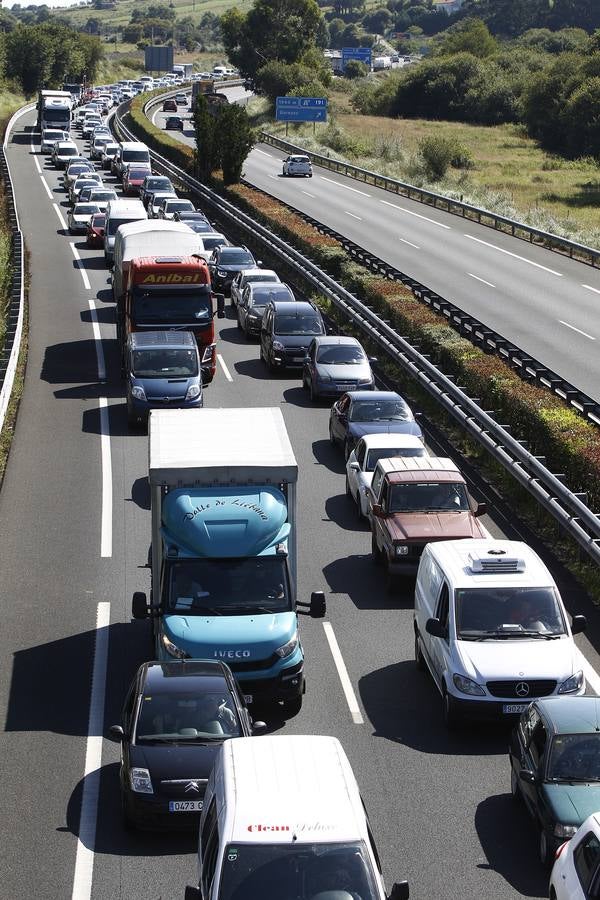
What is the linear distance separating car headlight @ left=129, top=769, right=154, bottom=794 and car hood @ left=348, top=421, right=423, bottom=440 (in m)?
13.5

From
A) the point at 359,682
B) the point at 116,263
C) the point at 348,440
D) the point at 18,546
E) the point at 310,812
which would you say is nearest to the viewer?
the point at 310,812

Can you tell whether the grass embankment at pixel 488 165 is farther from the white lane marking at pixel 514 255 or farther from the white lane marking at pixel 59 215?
the white lane marking at pixel 59 215

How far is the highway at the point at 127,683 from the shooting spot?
1231 cm

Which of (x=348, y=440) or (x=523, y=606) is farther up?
(x=523, y=606)

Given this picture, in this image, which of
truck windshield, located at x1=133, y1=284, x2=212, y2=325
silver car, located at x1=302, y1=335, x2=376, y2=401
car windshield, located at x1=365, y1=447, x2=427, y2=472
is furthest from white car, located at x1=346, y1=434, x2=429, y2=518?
truck windshield, located at x1=133, y1=284, x2=212, y2=325

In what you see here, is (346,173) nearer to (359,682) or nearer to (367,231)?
(367,231)

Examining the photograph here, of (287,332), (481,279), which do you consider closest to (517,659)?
(287,332)

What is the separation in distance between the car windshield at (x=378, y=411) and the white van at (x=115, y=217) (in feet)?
75.5

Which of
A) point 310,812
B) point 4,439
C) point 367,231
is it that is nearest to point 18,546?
point 4,439

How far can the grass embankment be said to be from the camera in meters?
70.8

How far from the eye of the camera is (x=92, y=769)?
46.7 feet

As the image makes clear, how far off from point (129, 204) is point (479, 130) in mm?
71803

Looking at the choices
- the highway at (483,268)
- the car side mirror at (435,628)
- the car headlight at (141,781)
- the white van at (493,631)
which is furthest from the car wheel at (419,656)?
the highway at (483,268)

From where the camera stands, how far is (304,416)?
29906 millimetres
